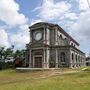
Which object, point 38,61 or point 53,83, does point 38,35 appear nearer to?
point 38,61

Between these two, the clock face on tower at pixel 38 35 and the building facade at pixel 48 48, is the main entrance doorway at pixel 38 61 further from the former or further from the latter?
the clock face on tower at pixel 38 35

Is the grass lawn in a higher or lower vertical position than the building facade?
lower

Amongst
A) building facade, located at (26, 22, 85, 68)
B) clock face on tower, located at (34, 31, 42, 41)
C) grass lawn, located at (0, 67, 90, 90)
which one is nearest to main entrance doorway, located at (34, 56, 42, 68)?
building facade, located at (26, 22, 85, 68)

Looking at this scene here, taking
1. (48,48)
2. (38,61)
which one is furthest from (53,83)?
(38,61)

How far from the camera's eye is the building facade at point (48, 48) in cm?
5390

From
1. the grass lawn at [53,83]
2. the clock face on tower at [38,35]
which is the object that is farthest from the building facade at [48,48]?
the grass lawn at [53,83]

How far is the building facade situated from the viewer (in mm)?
53897

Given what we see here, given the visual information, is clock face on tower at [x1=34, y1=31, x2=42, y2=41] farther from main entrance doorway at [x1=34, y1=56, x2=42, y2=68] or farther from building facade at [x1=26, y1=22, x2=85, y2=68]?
main entrance doorway at [x1=34, y1=56, x2=42, y2=68]

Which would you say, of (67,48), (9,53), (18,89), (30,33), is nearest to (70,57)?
(67,48)

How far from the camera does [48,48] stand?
54406 millimetres

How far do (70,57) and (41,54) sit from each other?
6.38 metres

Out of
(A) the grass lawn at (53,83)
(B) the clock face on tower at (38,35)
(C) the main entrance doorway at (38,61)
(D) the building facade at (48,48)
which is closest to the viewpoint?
(A) the grass lawn at (53,83)

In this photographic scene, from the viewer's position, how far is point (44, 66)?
53.8 metres

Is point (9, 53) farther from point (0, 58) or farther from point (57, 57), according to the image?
point (57, 57)
